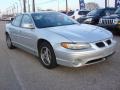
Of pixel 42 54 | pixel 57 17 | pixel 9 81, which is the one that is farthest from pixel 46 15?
pixel 9 81

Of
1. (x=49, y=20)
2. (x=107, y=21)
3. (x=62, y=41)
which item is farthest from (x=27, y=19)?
(x=107, y=21)

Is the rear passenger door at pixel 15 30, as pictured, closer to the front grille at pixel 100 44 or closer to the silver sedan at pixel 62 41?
the silver sedan at pixel 62 41

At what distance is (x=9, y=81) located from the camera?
4977 mm

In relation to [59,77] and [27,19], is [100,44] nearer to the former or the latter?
[59,77]

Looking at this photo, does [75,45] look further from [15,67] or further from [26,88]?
[15,67]

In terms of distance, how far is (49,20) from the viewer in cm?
662

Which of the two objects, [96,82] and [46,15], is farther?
[46,15]

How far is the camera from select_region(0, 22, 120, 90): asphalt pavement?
14.8ft

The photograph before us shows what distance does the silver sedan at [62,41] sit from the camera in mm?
4961

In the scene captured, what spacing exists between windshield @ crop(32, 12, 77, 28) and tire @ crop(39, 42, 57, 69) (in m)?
0.75

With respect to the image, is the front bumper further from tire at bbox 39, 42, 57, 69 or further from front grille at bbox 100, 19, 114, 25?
front grille at bbox 100, 19, 114, 25

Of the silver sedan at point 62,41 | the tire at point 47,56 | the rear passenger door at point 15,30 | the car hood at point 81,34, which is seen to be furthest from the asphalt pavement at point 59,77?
the rear passenger door at point 15,30

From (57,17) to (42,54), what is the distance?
148cm

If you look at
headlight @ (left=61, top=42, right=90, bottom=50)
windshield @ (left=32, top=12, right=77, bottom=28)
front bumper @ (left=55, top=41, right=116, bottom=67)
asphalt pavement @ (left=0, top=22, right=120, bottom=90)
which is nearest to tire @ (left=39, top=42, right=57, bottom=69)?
asphalt pavement @ (left=0, top=22, right=120, bottom=90)
